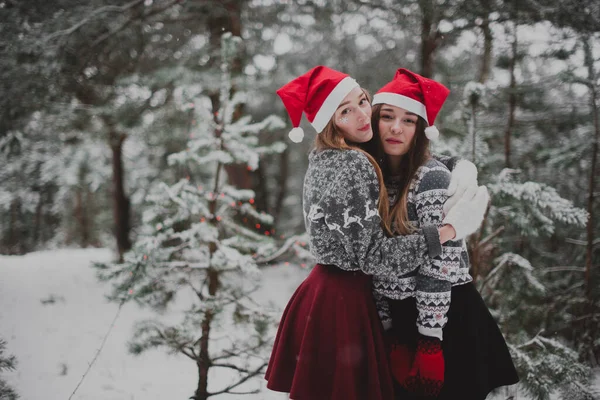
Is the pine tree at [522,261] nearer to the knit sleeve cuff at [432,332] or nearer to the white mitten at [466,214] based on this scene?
the white mitten at [466,214]

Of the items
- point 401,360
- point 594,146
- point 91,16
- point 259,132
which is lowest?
point 401,360

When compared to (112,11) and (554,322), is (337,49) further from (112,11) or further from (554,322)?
(554,322)

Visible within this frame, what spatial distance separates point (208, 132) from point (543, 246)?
5514 millimetres

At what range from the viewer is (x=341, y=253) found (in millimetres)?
2055

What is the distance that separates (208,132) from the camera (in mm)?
3586

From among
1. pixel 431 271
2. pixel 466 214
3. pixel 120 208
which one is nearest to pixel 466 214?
pixel 466 214

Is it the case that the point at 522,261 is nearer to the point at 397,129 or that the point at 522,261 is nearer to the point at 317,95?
the point at 397,129

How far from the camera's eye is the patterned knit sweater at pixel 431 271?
6.45ft

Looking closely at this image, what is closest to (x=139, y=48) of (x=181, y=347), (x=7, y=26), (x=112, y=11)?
(x=112, y=11)

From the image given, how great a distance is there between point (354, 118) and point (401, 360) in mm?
1324

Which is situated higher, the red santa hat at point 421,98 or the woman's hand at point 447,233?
the red santa hat at point 421,98

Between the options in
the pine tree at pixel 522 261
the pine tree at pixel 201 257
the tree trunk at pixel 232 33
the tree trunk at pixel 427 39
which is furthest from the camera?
the tree trunk at pixel 232 33

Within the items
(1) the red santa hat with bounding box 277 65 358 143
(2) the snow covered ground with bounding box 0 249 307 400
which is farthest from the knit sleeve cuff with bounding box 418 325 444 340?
(2) the snow covered ground with bounding box 0 249 307 400

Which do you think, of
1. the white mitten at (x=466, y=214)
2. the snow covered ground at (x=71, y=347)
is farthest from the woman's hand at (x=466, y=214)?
the snow covered ground at (x=71, y=347)
